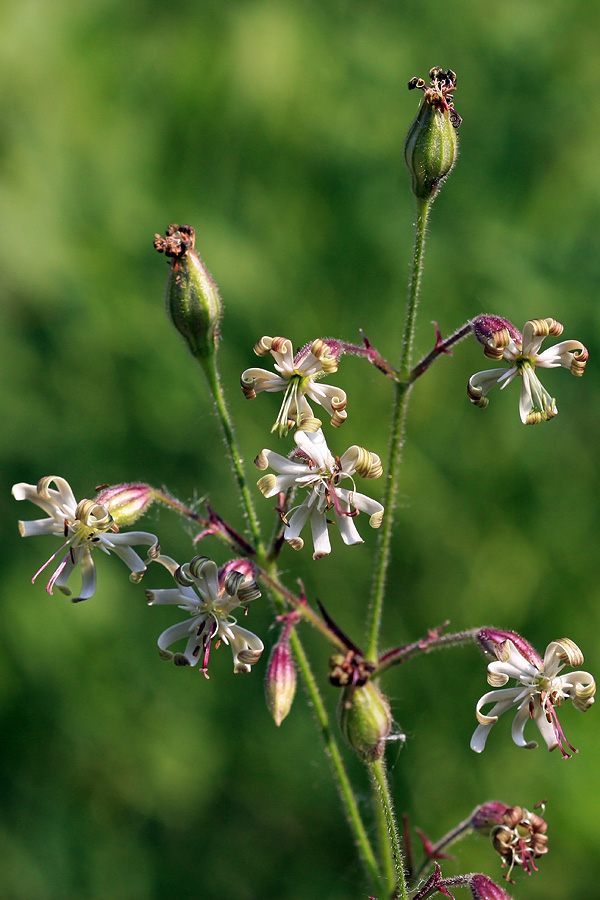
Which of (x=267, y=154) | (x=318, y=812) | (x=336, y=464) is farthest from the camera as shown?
(x=267, y=154)

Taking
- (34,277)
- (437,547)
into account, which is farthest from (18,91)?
(437,547)

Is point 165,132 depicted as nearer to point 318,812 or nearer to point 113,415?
point 113,415

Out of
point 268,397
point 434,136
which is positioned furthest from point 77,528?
point 268,397

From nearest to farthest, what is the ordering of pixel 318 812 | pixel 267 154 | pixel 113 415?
pixel 318 812
pixel 113 415
pixel 267 154

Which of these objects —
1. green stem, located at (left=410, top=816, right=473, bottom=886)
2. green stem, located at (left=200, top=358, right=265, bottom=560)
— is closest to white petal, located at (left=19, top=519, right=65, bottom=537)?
green stem, located at (left=200, top=358, right=265, bottom=560)

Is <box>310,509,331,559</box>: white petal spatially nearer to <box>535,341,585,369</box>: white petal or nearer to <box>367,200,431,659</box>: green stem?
<box>367,200,431,659</box>: green stem

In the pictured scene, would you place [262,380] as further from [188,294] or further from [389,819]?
[389,819]
